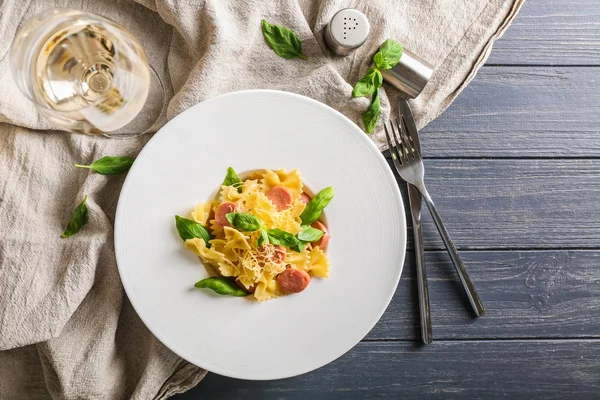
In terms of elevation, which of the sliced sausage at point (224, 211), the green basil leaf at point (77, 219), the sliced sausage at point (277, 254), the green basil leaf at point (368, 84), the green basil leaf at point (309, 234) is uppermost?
the green basil leaf at point (368, 84)

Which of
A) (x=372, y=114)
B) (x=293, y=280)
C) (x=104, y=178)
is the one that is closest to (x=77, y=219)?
(x=104, y=178)

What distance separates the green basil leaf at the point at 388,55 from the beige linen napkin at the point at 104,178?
0.04 meters

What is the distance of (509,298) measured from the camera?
1615 mm

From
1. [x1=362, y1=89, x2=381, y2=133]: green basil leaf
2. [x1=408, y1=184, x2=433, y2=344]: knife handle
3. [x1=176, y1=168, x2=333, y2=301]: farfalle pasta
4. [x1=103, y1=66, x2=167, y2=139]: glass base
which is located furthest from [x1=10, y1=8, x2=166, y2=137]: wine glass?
[x1=408, y1=184, x2=433, y2=344]: knife handle

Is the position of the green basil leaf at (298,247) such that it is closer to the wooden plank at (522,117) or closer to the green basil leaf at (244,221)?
the green basil leaf at (244,221)

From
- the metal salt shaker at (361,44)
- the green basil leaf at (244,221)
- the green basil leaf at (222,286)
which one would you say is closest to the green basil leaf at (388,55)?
the metal salt shaker at (361,44)

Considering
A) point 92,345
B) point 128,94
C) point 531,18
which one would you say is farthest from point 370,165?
point 92,345

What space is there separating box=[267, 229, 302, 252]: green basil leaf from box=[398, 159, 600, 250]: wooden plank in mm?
469

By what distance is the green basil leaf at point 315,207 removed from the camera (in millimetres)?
1336

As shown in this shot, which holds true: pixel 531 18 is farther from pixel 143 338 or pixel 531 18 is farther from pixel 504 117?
pixel 143 338

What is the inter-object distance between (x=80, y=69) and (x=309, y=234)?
65 centimetres

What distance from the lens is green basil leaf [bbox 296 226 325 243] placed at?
129cm

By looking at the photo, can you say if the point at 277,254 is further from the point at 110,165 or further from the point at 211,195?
the point at 110,165

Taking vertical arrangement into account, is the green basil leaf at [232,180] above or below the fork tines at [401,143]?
below
